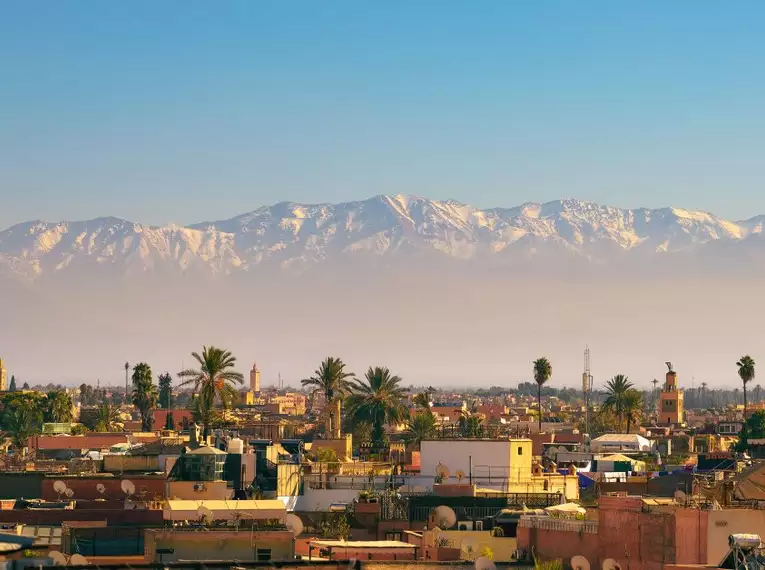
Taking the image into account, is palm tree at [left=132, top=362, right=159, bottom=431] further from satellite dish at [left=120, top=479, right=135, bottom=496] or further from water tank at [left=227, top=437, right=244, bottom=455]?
satellite dish at [left=120, top=479, right=135, bottom=496]

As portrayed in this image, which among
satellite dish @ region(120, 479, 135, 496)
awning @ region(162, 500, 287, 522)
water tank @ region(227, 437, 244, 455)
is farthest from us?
water tank @ region(227, 437, 244, 455)

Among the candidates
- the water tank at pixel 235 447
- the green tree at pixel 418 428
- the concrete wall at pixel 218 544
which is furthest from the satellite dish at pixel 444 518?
the green tree at pixel 418 428

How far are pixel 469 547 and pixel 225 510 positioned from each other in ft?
25.3

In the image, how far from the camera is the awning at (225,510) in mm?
52625

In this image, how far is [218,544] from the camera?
44906mm

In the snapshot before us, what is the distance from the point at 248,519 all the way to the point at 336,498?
1090 inches

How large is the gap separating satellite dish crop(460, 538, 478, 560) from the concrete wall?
5.31 meters

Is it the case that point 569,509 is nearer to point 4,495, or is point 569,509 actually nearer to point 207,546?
point 207,546

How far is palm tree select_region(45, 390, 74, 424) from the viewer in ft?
594

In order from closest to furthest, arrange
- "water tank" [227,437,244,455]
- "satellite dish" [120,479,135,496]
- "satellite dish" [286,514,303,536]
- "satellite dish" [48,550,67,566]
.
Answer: "satellite dish" [48,550,67,566] → "satellite dish" [286,514,303,536] → "satellite dish" [120,479,135,496] → "water tank" [227,437,244,455]

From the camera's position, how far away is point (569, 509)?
2076 inches

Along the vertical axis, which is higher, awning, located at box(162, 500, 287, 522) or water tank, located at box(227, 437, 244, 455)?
water tank, located at box(227, 437, 244, 455)

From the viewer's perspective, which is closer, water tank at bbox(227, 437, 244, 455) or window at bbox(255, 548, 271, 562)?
window at bbox(255, 548, 271, 562)

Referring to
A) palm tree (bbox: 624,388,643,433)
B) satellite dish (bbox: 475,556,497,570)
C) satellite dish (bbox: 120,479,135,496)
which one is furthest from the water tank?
palm tree (bbox: 624,388,643,433)
